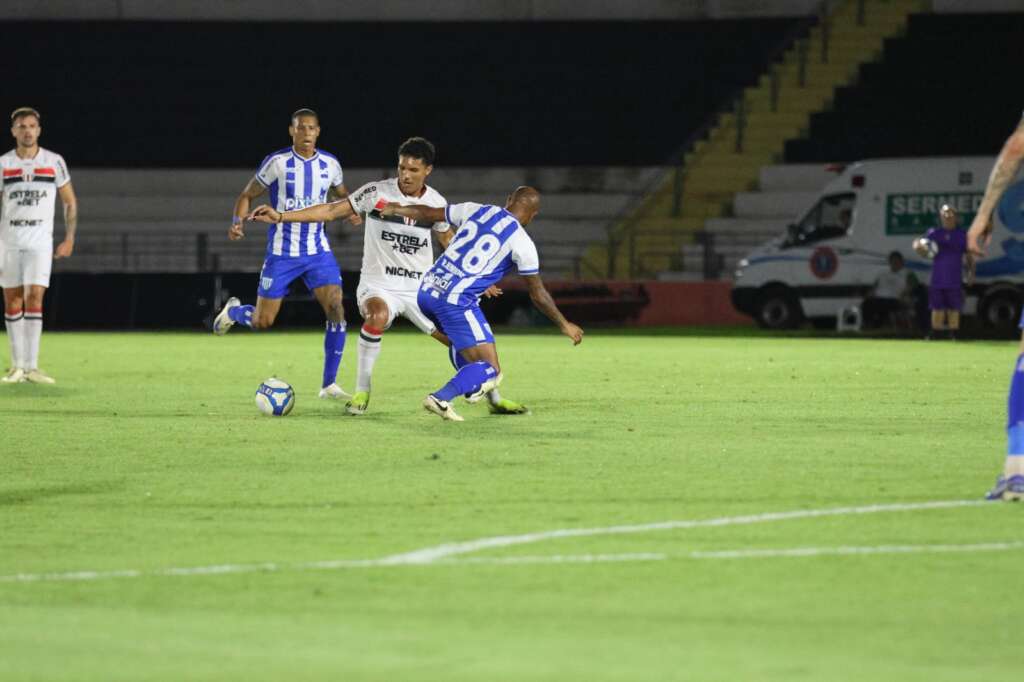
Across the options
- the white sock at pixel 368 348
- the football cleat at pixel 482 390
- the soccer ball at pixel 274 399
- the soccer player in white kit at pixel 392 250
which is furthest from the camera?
the white sock at pixel 368 348

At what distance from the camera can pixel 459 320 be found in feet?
37.9

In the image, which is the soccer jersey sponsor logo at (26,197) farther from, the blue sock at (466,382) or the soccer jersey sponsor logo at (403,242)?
the blue sock at (466,382)

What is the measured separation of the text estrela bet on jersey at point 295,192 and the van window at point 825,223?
1714cm

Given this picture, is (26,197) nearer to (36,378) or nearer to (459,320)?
(36,378)

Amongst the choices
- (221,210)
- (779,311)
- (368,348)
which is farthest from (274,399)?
(221,210)

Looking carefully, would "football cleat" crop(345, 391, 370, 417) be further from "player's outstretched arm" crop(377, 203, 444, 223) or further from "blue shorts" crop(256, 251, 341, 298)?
"blue shorts" crop(256, 251, 341, 298)

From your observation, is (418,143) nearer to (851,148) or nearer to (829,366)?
(829,366)

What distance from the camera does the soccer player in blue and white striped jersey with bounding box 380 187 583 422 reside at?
451 inches

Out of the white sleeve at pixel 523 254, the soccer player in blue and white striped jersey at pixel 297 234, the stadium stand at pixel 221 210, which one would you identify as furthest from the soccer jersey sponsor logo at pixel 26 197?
the stadium stand at pixel 221 210

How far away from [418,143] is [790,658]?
26.8 ft

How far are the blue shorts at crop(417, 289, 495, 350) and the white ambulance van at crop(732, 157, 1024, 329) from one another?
18.0 metres

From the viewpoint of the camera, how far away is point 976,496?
748cm

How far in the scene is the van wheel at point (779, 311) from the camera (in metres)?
Result: 29.8

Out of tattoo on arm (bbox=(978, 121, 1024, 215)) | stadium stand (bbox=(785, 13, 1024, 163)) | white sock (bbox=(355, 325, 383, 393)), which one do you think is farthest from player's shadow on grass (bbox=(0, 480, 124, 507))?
stadium stand (bbox=(785, 13, 1024, 163))
